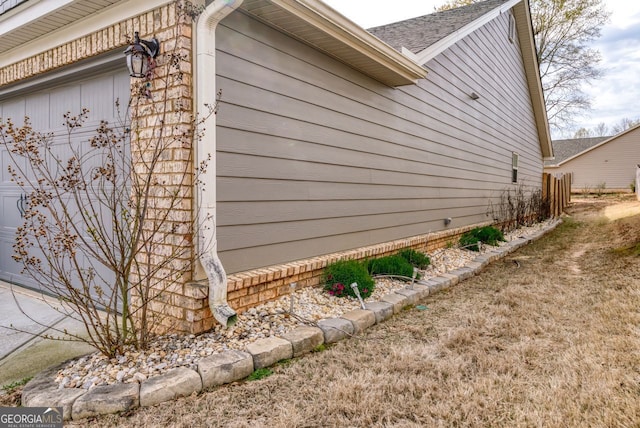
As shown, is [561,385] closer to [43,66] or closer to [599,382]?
[599,382]

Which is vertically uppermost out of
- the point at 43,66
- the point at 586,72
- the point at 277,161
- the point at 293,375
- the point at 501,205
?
the point at 586,72

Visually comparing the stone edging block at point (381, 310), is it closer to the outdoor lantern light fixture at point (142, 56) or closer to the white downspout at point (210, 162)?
the white downspout at point (210, 162)

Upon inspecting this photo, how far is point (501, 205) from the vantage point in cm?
991

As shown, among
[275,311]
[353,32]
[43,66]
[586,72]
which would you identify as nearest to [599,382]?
[275,311]

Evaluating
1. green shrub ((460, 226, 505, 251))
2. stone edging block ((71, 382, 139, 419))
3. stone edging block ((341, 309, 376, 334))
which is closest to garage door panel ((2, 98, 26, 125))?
stone edging block ((71, 382, 139, 419))

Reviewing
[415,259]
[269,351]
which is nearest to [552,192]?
[415,259]

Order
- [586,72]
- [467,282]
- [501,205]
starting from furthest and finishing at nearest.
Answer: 1. [586,72]
2. [501,205]
3. [467,282]

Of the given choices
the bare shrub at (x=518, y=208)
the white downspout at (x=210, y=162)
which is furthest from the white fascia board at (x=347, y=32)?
the bare shrub at (x=518, y=208)

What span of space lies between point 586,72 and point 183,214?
24.1m

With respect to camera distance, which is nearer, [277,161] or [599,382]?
[599,382]

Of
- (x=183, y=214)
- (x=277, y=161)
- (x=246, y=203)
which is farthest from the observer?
(x=277, y=161)

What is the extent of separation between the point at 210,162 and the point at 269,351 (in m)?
1.46

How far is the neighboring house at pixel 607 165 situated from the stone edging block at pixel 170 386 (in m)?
29.8

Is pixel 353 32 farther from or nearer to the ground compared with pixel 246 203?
farther from the ground
